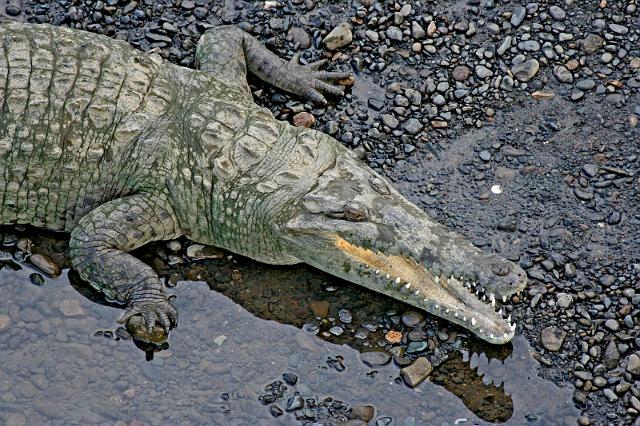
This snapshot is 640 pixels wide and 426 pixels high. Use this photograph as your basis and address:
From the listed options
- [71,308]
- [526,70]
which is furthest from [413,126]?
[71,308]

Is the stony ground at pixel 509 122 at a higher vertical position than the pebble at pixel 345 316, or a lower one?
higher

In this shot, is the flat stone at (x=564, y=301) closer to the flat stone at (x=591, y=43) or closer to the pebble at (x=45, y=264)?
the flat stone at (x=591, y=43)

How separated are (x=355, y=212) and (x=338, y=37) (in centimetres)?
204

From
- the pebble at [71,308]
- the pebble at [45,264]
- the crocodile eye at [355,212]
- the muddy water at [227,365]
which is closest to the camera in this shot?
the muddy water at [227,365]

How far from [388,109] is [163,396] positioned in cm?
275

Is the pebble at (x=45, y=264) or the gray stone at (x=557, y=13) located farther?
the gray stone at (x=557, y=13)

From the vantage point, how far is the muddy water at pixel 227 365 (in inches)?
245

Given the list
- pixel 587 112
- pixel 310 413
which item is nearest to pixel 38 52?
pixel 310 413

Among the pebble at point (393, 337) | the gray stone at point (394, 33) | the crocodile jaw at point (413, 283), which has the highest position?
the gray stone at point (394, 33)

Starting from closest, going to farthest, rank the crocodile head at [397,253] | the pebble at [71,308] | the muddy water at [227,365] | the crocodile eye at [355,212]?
the muddy water at [227,365] → the crocodile head at [397,253] → the crocodile eye at [355,212] → the pebble at [71,308]

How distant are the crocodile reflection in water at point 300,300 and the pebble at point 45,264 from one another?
0.21ft

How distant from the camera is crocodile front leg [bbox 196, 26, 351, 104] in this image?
7.62 metres

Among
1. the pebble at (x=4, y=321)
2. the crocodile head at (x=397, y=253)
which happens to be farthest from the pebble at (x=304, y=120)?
the pebble at (x=4, y=321)

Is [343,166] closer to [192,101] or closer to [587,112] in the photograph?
[192,101]
